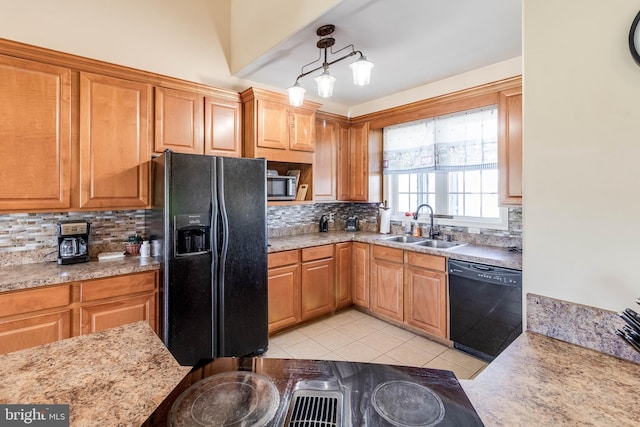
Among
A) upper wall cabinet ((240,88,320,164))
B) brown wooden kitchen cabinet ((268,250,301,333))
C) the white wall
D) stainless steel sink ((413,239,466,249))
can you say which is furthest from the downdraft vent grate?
stainless steel sink ((413,239,466,249))

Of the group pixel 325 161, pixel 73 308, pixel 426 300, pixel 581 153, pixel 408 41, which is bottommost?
pixel 426 300

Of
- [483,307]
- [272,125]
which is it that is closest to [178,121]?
[272,125]

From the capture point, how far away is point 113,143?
7.59 feet

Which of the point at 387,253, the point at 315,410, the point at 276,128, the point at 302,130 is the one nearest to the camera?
the point at 315,410

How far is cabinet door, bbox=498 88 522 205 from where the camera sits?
2531 mm

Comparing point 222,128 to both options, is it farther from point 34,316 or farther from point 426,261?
point 426,261

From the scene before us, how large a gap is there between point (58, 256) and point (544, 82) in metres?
3.04

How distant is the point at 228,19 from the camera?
312 cm

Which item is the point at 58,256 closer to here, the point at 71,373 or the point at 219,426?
the point at 71,373

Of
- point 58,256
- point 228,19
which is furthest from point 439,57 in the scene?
point 58,256

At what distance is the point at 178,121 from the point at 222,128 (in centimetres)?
39

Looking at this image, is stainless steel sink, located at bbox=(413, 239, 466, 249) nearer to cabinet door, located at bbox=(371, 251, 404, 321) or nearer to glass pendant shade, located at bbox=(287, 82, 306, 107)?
cabinet door, located at bbox=(371, 251, 404, 321)

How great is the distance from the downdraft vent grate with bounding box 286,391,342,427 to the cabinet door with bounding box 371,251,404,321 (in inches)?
97.3

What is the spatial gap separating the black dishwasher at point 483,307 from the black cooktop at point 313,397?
6.00 ft
